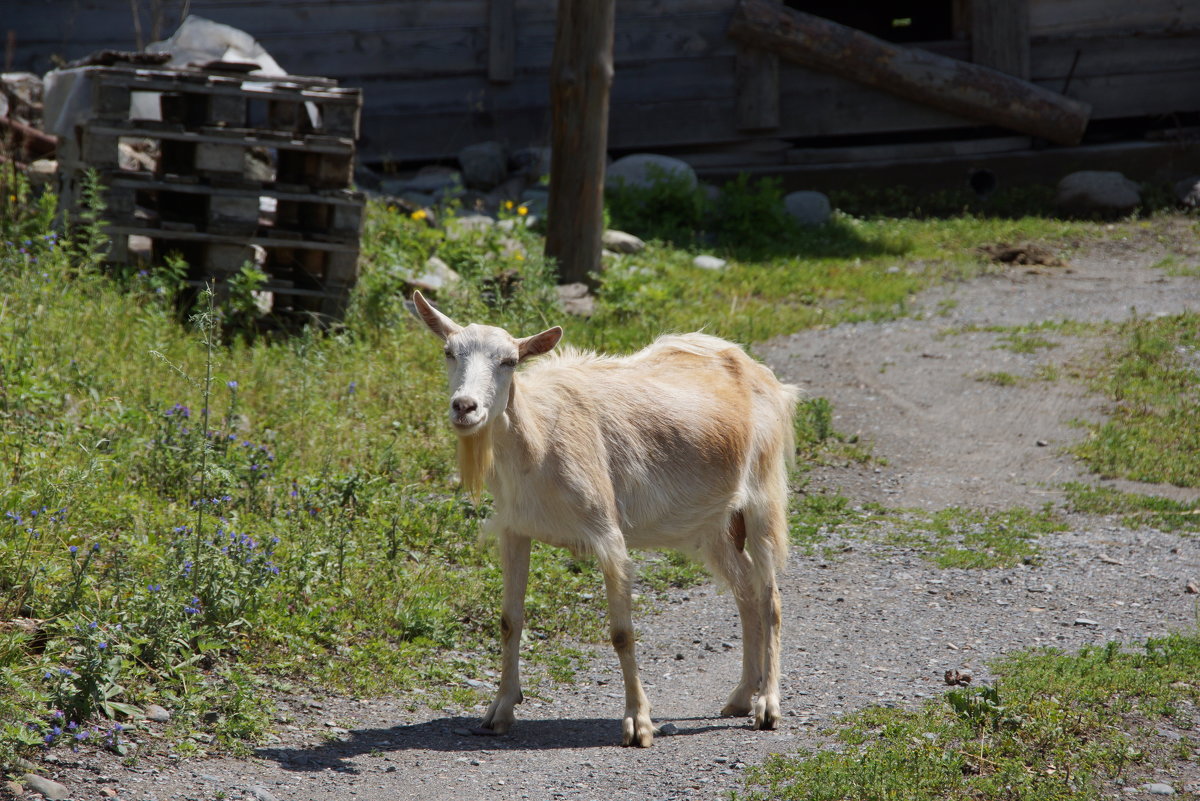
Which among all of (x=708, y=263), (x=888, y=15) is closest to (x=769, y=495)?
(x=708, y=263)

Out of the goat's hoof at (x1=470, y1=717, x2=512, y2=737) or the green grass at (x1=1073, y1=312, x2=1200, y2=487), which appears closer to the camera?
the goat's hoof at (x1=470, y1=717, x2=512, y2=737)

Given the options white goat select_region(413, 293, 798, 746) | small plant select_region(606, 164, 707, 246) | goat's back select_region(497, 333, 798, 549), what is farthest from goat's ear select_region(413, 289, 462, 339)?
small plant select_region(606, 164, 707, 246)

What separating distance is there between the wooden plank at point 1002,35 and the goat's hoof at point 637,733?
12.7 meters

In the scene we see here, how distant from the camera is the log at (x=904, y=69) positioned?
1475cm

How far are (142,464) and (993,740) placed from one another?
4.34 m

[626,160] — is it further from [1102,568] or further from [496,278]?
[1102,568]

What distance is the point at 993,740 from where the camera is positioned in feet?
14.8

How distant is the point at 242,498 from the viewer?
624 cm

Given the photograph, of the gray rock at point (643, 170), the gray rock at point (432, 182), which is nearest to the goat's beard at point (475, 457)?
the gray rock at point (643, 170)

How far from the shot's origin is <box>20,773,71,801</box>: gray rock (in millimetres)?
3725

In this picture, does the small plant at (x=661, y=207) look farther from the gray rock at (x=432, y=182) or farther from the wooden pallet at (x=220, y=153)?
the wooden pallet at (x=220, y=153)

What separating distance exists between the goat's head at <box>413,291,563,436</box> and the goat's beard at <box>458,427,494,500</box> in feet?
0.25

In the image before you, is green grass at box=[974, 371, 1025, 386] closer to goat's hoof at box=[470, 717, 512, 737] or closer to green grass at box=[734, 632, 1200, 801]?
green grass at box=[734, 632, 1200, 801]

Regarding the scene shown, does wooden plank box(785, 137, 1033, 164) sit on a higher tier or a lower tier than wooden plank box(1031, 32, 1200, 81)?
lower
